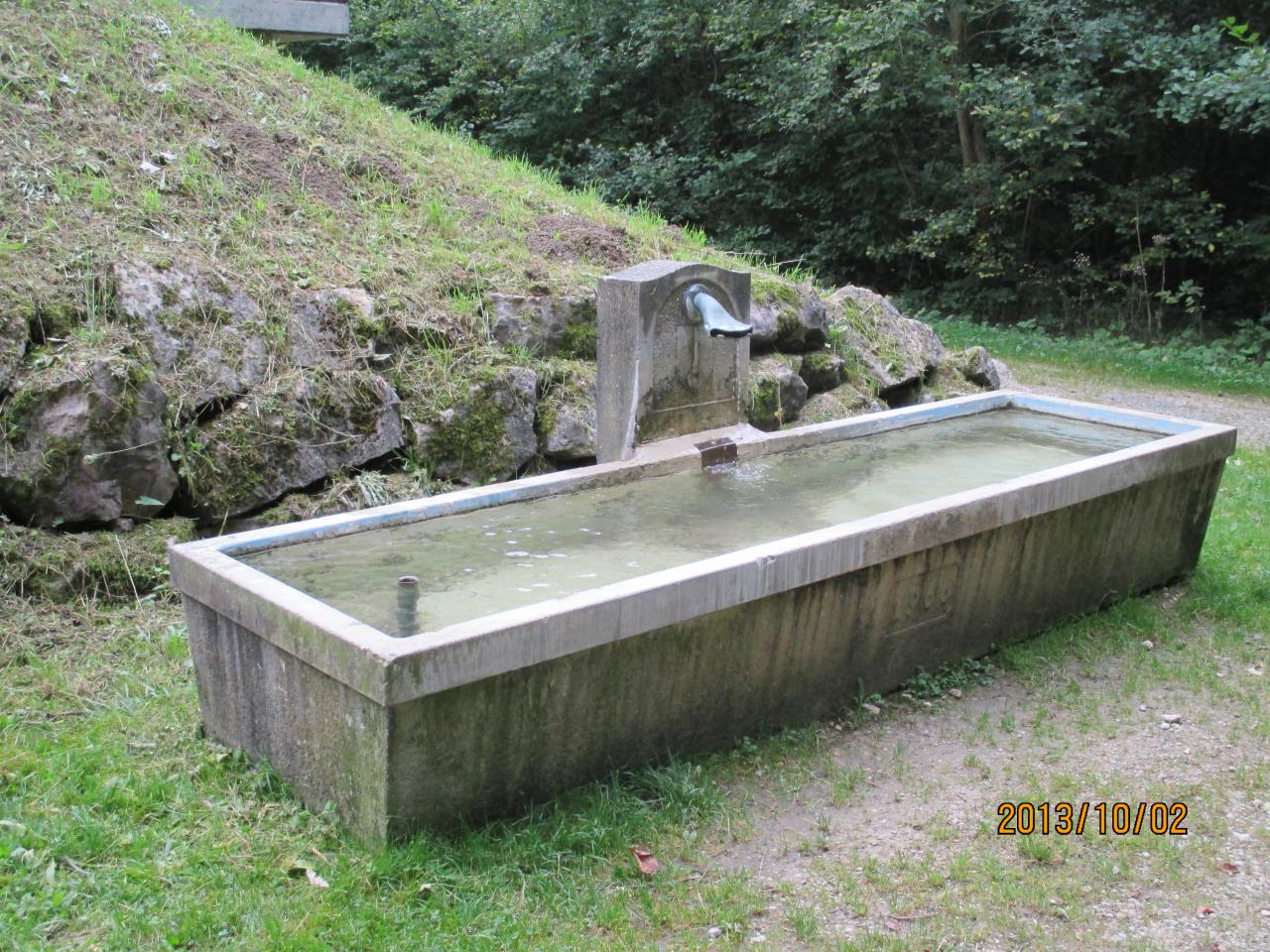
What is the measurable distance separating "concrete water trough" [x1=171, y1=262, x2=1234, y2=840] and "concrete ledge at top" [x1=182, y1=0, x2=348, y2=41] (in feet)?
23.3

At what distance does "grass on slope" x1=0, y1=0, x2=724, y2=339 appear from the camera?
19.5 feet

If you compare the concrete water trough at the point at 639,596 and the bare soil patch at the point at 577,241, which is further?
the bare soil patch at the point at 577,241

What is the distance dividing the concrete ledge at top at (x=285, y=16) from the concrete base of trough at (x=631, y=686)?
8098 mm

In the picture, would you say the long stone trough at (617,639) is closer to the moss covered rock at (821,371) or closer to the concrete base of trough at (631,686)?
the concrete base of trough at (631,686)

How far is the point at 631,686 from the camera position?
3.59 meters

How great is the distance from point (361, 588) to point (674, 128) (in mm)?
13757

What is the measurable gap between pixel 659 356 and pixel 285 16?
277 inches

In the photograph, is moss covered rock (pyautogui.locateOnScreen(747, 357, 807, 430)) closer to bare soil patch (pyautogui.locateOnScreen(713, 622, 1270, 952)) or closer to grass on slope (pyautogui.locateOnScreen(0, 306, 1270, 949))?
bare soil patch (pyautogui.locateOnScreen(713, 622, 1270, 952))

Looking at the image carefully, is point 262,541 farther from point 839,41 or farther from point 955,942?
point 839,41

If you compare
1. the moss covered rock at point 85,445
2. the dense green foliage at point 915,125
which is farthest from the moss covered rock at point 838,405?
the dense green foliage at point 915,125

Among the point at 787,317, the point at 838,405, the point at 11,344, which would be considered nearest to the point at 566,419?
the point at 787,317

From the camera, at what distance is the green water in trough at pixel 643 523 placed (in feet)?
12.5
